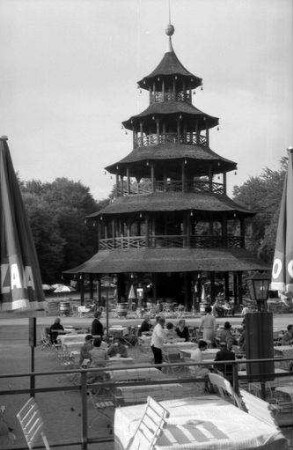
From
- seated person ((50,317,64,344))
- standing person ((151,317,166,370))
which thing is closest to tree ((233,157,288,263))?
seated person ((50,317,64,344))

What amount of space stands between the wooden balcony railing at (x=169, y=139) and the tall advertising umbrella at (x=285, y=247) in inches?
1656

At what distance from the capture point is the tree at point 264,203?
204ft

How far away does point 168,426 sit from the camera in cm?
614

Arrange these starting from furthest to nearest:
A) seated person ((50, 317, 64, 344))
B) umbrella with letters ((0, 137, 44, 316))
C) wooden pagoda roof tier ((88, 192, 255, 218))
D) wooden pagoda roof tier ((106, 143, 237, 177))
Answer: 1. wooden pagoda roof tier ((106, 143, 237, 177))
2. wooden pagoda roof tier ((88, 192, 255, 218))
3. seated person ((50, 317, 64, 344))
4. umbrella with letters ((0, 137, 44, 316))

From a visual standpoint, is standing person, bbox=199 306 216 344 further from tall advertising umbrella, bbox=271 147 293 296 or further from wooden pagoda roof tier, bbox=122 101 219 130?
wooden pagoda roof tier, bbox=122 101 219 130

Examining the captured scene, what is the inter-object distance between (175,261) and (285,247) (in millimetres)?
35309

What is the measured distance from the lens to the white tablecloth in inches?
222

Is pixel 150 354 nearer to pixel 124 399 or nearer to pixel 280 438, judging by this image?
pixel 124 399

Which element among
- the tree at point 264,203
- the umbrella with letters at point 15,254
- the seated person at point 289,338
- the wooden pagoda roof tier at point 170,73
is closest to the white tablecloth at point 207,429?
the umbrella with letters at point 15,254

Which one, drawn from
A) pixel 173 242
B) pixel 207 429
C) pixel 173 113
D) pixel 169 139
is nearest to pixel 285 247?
pixel 207 429

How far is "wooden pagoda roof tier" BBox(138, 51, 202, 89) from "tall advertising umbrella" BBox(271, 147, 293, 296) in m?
45.4

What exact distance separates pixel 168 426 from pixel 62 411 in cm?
666

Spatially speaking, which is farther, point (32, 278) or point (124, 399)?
point (124, 399)

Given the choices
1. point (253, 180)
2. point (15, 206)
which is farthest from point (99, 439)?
point (253, 180)
